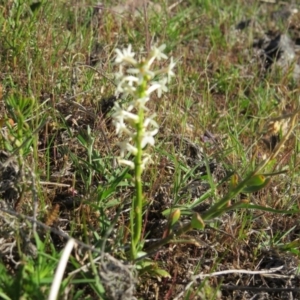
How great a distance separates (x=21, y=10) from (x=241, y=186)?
5.17ft

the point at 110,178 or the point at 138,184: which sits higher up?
the point at 138,184

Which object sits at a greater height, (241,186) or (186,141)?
(241,186)

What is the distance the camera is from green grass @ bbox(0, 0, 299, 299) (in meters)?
1.69

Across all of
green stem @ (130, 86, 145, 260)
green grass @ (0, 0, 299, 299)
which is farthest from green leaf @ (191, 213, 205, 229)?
green stem @ (130, 86, 145, 260)

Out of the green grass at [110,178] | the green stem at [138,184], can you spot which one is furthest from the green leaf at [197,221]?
the green stem at [138,184]

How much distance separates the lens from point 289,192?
7.34ft

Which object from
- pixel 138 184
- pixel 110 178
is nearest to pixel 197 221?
pixel 138 184

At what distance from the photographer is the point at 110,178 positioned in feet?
6.77

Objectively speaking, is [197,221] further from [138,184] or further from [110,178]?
[110,178]

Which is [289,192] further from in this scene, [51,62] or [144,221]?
[51,62]

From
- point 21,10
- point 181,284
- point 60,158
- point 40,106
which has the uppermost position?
point 21,10

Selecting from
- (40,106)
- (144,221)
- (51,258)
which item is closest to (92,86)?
(40,106)

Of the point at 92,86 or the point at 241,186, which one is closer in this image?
the point at 241,186

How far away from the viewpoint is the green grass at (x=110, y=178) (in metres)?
1.69
